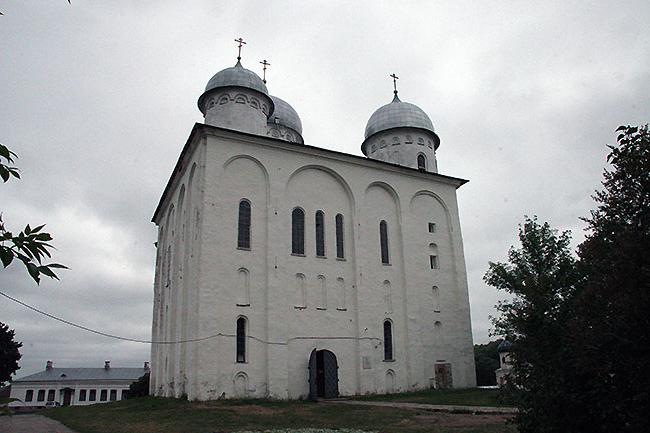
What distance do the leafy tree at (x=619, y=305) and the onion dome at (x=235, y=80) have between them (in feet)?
73.9

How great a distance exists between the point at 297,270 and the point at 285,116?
1390 centimetres

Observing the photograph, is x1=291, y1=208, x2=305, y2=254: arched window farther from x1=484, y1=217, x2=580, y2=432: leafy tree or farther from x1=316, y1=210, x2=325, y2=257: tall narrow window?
x1=484, y1=217, x2=580, y2=432: leafy tree

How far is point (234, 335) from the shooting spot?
766 inches

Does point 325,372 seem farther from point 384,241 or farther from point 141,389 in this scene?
point 141,389

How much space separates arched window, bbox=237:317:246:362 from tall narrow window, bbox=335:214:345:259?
5407mm

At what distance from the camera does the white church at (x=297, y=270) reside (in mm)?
19734

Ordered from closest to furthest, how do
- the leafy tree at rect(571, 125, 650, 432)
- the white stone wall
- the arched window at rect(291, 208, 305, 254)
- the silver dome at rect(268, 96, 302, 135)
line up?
the leafy tree at rect(571, 125, 650, 432) → the white stone wall → the arched window at rect(291, 208, 305, 254) → the silver dome at rect(268, 96, 302, 135)

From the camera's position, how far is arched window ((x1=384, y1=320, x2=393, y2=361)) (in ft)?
74.3

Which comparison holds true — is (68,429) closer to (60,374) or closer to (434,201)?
(434,201)

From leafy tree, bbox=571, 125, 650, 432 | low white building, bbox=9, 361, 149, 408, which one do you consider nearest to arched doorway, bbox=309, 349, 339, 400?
leafy tree, bbox=571, 125, 650, 432

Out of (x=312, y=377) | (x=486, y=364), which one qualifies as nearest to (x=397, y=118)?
(x=312, y=377)

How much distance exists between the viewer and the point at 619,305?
498cm

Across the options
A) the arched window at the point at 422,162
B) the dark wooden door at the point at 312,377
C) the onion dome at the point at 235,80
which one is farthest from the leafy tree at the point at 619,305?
the arched window at the point at 422,162

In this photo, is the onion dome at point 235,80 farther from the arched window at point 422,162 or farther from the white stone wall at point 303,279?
the arched window at point 422,162
